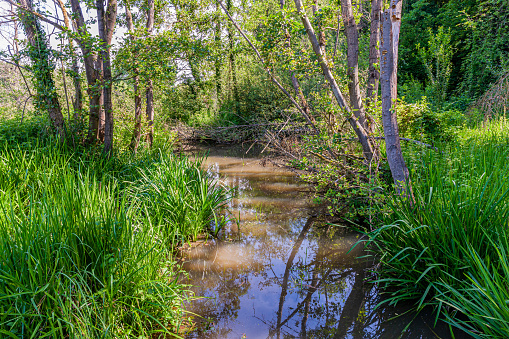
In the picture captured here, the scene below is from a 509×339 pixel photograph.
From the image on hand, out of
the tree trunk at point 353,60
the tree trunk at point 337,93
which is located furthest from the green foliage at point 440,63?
the tree trunk at point 337,93

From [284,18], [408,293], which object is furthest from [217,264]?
[284,18]

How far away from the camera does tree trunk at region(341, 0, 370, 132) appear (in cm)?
466

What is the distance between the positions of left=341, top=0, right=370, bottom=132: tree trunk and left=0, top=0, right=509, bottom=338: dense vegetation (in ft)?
0.06

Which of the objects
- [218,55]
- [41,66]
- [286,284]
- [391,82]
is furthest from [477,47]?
[41,66]

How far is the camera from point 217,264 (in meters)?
3.70

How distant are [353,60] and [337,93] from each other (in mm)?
856

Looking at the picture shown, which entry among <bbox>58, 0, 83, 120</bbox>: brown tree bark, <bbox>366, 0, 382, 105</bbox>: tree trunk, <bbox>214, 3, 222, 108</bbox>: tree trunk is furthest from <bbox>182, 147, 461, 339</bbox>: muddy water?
<bbox>214, 3, 222, 108</bbox>: tree trunk

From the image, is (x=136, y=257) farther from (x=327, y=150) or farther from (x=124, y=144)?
(x=124, y=144)

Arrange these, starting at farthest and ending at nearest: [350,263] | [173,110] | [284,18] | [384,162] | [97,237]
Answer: [173,110], [284,18], [384,162], [350,263], [97,237]

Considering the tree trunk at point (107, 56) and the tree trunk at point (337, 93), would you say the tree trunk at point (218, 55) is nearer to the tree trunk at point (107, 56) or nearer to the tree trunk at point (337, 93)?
the tree trunk at point (107, 56)

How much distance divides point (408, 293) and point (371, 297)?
420 millimetres

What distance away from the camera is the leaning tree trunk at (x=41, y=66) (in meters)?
5.56

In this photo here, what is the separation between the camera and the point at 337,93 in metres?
4.45

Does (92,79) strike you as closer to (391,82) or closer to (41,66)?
(41,66)
